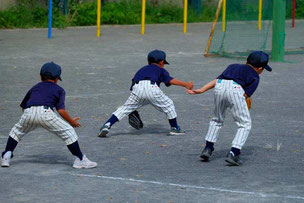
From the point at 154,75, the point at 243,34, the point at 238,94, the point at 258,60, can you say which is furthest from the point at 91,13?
the point at 238,94

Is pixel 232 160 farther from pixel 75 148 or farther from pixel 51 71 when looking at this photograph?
pixel 51 71

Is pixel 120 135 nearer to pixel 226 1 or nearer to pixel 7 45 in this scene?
pixel 7 45

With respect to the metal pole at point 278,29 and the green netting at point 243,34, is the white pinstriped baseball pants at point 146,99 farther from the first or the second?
the green netting at point 243,34

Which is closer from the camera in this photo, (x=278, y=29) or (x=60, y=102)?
(x=60, y=102)

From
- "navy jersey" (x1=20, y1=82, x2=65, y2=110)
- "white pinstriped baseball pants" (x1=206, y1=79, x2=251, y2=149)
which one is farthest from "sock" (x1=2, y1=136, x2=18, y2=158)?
"white pinstriped baseball pants" (x1=206, y1=79, x2=251, y2=149)

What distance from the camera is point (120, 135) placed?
33.0 feet

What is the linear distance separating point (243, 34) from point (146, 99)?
1106 centimetres

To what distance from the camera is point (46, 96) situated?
8.04 meters

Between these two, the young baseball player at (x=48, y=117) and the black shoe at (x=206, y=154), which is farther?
the black shoe at (x=206, y=154)

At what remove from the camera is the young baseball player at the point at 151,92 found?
387 inches

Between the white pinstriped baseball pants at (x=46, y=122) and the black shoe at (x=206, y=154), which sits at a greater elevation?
the white pinstriped baseball pants at (x=46, y=122)

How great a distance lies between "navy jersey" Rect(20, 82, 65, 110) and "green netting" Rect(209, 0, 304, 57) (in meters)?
11.2

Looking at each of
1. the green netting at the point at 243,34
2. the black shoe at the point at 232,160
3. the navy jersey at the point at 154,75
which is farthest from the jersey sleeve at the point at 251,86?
the green netting at the point at 243,34

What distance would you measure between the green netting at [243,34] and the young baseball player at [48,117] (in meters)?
11.2
